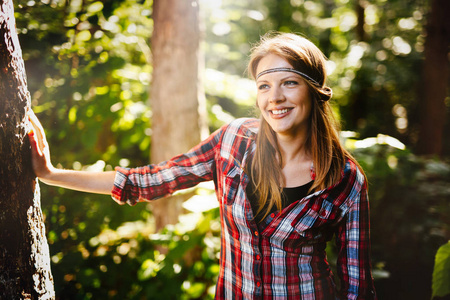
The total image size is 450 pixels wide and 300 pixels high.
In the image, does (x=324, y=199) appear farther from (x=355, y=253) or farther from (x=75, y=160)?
(x=75, y=160)

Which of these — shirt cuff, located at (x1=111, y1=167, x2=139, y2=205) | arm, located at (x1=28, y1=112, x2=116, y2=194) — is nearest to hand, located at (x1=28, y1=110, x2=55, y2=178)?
arm, located at (x1=28, y1=112, x2=116, y2=194)

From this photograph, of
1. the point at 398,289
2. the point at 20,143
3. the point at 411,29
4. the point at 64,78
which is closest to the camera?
the point at 20,143

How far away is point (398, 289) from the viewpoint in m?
3.24

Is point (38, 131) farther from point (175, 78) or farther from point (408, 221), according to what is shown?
point (408, 221)

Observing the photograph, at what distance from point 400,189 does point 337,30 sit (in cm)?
678

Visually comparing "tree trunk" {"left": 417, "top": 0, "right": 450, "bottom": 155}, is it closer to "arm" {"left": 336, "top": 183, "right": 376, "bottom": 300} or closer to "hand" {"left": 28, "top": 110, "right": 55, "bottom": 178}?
"arm" {"left": 336, "top": 183, "right": 376, "bottom": 300}

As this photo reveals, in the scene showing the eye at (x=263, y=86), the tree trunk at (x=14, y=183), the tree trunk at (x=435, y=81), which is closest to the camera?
the tree trunk at (x=14, y=183)

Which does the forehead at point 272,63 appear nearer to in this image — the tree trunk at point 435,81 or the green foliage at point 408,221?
the green foliage at point 408,221

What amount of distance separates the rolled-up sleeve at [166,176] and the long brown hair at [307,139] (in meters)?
0.27

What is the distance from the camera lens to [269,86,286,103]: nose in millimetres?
1509

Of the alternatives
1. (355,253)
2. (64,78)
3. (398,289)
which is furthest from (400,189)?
(64,78)

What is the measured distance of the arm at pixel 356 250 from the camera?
1530 millimetres

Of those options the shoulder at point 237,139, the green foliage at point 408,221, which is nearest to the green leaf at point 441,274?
the shoulder at point 237,139

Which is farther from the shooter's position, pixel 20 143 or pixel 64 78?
pixel 64 78
